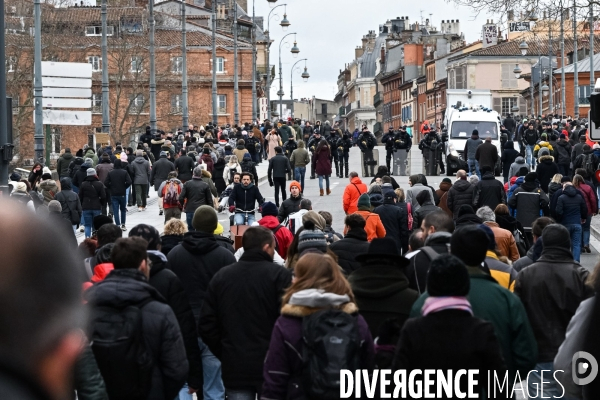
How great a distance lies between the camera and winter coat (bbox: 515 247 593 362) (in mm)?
8023

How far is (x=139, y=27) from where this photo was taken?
84562 mm

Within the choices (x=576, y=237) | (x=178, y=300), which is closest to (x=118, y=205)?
(x=576, y=237)

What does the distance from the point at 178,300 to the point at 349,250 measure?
9.02 ft

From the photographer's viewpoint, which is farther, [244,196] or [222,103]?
[222,103]

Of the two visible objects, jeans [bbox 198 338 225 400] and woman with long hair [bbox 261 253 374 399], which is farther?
jeans [bbox 198 338 225 400]

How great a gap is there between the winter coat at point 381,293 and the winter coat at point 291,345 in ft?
2.73

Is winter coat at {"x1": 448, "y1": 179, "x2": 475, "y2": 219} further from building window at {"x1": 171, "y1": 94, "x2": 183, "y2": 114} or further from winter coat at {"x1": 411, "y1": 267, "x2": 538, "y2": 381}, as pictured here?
Result: building window at {"x1": 171, "y1": 94, "x2": 183, "y2": 114}

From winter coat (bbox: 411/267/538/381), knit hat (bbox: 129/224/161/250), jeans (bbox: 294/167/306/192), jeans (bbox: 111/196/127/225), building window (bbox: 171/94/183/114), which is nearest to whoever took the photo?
winter coat (bbox: 411/267/538/381)

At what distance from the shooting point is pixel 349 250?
1034 cm

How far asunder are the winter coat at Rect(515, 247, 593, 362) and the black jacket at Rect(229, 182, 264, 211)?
13341 millimetres

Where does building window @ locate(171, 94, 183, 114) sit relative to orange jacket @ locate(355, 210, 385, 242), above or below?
above

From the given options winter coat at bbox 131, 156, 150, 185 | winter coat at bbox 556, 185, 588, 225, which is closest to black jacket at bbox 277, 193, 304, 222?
winter coat at bbox 556, 185, 588, 225

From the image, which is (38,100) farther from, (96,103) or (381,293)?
(96,103)

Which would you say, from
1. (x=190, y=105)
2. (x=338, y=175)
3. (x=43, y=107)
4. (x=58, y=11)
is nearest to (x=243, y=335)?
(x=43, y=107)
